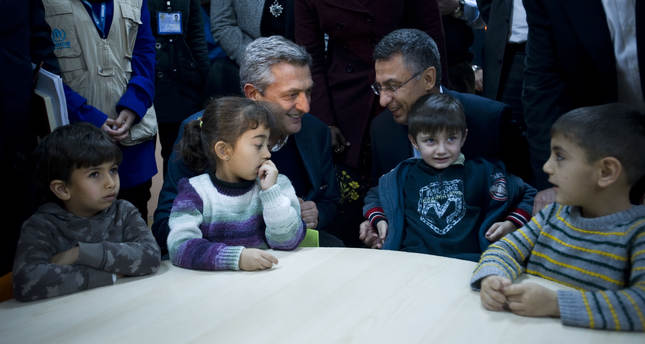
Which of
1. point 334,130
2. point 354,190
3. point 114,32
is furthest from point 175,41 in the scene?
point 354,190

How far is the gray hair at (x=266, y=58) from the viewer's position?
211cm

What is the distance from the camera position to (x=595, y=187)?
1.24m

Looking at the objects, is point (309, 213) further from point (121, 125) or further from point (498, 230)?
point (121, 125)

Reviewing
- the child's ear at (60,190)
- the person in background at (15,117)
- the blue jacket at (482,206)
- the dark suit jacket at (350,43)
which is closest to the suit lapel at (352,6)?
the dark suit jacket at (350,43)

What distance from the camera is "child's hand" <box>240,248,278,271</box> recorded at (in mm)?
1418

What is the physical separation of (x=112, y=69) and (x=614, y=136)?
1.83 metres

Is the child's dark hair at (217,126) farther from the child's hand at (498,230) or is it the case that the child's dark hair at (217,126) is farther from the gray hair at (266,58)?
the child's hand at (498,230)

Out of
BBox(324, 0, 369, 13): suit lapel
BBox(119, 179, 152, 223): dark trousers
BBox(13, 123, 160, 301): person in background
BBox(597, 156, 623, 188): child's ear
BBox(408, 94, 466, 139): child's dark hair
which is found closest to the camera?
BBox(597, 156, 623, 188): child's ear

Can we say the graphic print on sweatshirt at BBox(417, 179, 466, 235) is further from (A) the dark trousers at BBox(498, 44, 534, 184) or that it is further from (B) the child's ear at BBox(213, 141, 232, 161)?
(B) the child's ear at BBox(213, 141, 232, 161)

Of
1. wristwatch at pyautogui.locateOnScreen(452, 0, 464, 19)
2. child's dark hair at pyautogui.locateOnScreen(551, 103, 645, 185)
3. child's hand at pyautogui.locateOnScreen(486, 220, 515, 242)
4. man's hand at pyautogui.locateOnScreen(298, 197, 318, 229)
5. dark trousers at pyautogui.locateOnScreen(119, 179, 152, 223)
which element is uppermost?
wristwatch at pyautogui.locateOnScreen(452, 0, 464, 19)

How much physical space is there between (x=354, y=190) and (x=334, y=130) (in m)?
0.30

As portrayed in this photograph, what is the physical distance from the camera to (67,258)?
138 centimetres

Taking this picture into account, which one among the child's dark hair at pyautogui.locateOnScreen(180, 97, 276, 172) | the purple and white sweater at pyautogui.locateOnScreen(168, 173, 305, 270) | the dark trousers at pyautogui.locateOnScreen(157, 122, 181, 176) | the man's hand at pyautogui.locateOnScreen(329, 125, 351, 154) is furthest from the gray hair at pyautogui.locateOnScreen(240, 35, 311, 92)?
the dark trousers at pyautogui.locateOnScreen(157, 122, 181, 176)

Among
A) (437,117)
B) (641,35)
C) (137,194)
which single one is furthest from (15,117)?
(641,35)
